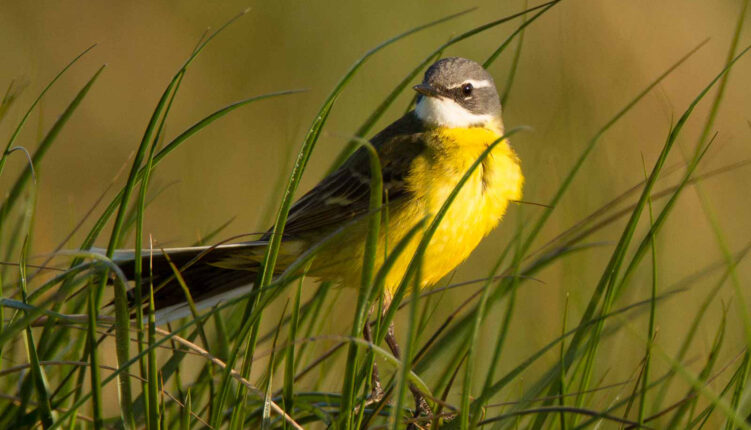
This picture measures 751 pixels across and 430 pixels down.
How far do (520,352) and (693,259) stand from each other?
189 centimetres

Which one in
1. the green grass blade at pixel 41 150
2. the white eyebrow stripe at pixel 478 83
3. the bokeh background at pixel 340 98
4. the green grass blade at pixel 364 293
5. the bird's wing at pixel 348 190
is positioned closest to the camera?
the green grass blade at pixel 364 293

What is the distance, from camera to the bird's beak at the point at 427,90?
4549mm

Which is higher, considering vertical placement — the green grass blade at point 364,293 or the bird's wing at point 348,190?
the bird's wing at point 348,190

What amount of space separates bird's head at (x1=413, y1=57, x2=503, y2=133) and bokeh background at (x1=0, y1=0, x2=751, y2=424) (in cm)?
108

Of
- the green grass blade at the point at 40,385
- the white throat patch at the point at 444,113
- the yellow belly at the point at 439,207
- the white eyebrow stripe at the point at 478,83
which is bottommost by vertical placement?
the green grass blade at the point at 40,385

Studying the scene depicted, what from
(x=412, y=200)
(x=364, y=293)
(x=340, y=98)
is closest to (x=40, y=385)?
(x=364, y=293)

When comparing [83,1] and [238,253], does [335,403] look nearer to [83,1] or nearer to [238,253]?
[238,253]

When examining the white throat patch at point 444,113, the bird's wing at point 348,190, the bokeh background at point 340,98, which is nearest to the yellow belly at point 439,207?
the bird's wing at point 348,190

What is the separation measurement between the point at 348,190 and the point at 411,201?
0.42 meters

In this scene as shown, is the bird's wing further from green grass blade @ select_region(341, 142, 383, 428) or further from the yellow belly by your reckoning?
green grass blade @ select_region(341, 142, 383, 428)

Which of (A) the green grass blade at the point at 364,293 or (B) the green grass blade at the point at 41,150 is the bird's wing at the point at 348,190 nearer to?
(B) the green grass blade at the point at 41,150

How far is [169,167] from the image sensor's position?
7.84 m

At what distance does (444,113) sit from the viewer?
471cm

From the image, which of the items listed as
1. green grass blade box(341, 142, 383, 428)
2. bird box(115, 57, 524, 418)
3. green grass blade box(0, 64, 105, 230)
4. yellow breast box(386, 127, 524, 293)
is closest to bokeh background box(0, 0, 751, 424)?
bird box(115, 57, 524, 418)
